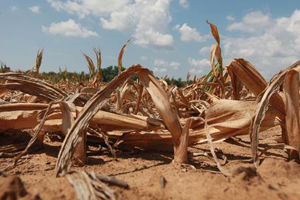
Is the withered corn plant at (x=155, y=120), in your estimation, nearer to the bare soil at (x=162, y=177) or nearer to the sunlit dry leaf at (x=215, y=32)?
the bare soil at (x=162, y=177)

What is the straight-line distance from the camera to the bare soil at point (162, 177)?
84cm

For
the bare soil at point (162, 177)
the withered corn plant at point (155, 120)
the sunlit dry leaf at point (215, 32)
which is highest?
the sunlit dry leaf at point (215, 32)

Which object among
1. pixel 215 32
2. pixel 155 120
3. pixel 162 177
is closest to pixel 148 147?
pixel 155 120

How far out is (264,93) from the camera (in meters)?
1.29

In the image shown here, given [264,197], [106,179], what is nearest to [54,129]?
[106,179]

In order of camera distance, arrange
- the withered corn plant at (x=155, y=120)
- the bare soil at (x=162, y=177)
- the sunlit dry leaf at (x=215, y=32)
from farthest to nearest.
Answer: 1. the sunlit dry leaf at (x=215, y=32)
2. the withered corn plant at (x=155, y=120)
3. the bare soil at (x=162, y=177)

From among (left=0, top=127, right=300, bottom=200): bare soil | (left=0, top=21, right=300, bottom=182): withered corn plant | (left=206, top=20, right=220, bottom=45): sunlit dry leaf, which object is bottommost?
(left=0, top=127, right=300, bottom=200): bare soil

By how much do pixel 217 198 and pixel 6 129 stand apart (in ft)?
3.94

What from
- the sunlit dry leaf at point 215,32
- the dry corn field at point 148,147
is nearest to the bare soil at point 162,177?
the dry corn field at point 148,147

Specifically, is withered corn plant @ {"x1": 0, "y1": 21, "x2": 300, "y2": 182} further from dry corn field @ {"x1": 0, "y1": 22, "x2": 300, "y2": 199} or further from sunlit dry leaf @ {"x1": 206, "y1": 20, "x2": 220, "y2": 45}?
sunlit dry leaf @ {"x1": 206, "y1": 20, "x2": 220, "y2": 45}

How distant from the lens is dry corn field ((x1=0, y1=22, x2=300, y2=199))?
2.94ft

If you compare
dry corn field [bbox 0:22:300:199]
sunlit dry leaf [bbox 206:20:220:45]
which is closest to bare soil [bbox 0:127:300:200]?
dry corn field [bbox 0:22:300:199]

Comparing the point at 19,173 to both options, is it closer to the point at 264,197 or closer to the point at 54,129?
the point at 54,129

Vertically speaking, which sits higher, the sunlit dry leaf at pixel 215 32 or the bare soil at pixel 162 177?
the sunlit dry leaf at pixel 215 32
